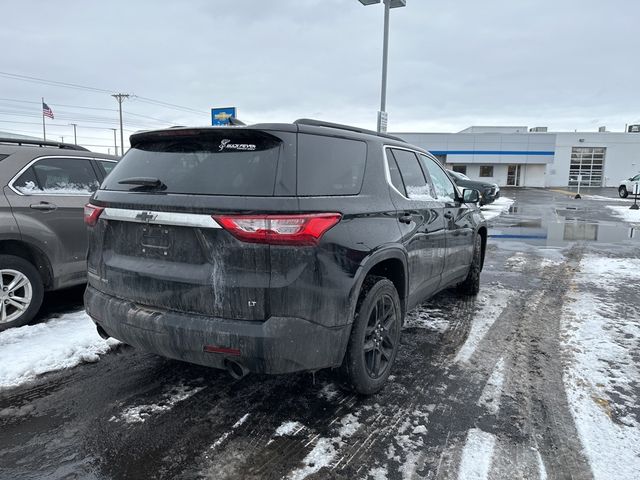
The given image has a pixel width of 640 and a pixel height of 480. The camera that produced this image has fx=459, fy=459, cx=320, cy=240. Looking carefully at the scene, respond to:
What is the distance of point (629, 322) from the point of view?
205 inches

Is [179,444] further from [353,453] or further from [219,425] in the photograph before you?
[353,453]

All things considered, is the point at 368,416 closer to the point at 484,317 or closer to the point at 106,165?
the point at 484,317

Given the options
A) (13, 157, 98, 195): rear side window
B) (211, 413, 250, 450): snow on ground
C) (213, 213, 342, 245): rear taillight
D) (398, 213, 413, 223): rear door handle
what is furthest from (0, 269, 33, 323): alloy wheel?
(398, 213, 413, 223): rear door handle

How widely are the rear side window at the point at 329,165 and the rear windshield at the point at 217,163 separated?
188mm

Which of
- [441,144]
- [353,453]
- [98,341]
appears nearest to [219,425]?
[353,453]

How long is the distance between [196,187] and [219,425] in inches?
60.7

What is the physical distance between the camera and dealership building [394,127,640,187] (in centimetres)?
4694

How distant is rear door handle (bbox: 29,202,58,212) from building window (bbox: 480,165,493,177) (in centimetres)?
4932

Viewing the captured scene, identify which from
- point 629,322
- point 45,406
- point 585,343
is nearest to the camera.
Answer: point 45,406

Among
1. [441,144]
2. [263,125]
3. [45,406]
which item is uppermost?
[441,144]

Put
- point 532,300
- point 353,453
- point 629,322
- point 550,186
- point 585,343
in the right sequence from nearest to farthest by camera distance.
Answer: point 353,453, point 585,343, point 629,322, point 532,300, point 550,186

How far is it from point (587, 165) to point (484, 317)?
57.5 m

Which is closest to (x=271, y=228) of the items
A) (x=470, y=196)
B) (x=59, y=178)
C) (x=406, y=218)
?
(x=406, y=218)

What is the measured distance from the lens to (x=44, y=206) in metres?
4.58
